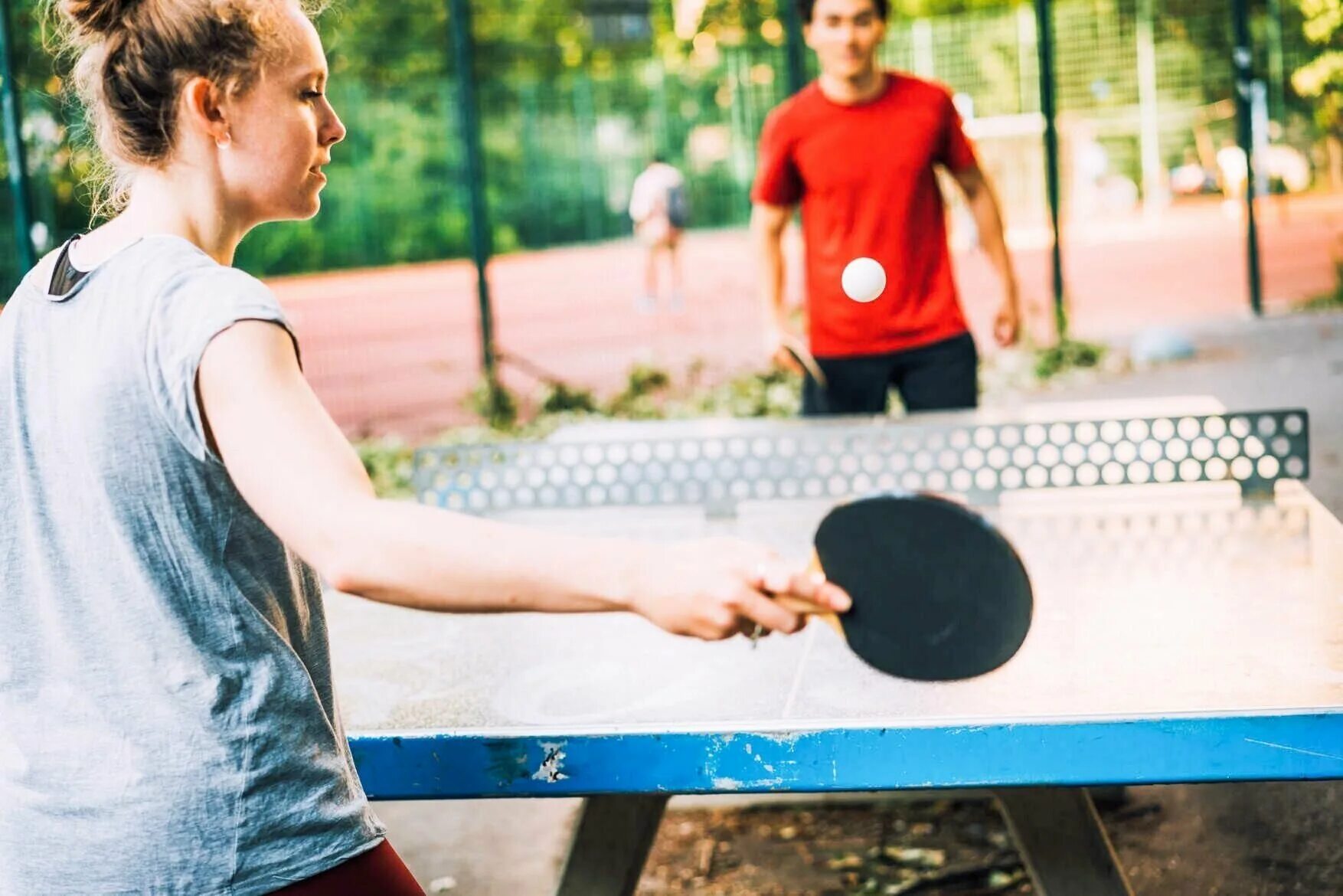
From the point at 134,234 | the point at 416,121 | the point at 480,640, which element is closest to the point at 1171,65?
the point at 416,121

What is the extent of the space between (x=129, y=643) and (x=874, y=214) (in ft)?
10.2

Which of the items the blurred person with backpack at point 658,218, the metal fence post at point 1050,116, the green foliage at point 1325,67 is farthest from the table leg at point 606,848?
the blurred person with backpack at point 658,218

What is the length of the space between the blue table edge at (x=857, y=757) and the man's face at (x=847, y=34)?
2.71 meters

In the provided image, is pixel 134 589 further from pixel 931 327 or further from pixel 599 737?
pixel 931 327

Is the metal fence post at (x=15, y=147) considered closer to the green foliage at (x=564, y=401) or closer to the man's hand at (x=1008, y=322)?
the green foliage at (x=564, y=401)

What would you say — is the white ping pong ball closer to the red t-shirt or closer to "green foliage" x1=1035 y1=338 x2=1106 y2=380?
the red t-shirt

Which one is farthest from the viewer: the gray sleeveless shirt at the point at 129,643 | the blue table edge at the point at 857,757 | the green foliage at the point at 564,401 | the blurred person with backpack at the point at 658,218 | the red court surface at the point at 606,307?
the blurred person with backpack at the point at 658,218

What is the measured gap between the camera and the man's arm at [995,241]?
170 inches

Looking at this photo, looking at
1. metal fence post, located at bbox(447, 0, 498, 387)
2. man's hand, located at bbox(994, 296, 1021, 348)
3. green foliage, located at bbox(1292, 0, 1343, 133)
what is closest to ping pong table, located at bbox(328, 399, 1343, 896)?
man's hand, located at bbox(994, 296, 1021, 348)

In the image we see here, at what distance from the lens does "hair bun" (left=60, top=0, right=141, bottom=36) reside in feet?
4.54

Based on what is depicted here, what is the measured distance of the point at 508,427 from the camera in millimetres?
8484

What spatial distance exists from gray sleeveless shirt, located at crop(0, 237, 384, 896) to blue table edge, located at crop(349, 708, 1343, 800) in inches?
17.3

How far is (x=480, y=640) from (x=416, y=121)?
9.86m

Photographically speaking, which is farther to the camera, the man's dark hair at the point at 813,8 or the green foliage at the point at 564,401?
the green foliage at the point at 564,401
